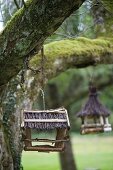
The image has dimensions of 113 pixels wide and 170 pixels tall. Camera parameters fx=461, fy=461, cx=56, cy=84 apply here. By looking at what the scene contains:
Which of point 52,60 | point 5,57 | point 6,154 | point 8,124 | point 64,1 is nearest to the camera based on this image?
point 64,1

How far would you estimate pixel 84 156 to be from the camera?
64.2 feet

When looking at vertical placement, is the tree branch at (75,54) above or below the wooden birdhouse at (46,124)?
above

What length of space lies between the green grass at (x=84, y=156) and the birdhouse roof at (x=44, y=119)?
408 inches

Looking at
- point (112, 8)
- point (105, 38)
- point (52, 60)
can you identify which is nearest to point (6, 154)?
point (52, 60)

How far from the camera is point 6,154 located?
16.3 ft

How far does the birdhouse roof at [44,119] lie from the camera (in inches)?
169

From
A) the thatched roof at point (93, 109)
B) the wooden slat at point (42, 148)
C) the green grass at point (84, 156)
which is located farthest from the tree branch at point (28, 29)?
the green grass at point (84, 156)

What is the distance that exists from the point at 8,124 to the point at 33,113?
107 centimetres

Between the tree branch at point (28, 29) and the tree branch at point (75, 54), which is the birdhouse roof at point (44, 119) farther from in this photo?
the tree branch at point (75, 54)

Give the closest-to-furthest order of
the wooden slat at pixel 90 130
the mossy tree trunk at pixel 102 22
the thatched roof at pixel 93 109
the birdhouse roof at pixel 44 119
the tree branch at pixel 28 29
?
the tree branch at pixel 28 29
the birdhouse roof at pixel 44 119
the mossy tree trunk at pixel 102 22
the wooden slat at pixel 90 130
the thatched roof at pixel 93 109

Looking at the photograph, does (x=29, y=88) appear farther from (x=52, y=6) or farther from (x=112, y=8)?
(x=52, y=6)

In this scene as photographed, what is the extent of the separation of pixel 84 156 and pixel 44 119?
15.6 m

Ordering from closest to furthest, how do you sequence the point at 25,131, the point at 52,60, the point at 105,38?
1. the point at 25,131
2. the point at 52,60
3. the point at 105,38

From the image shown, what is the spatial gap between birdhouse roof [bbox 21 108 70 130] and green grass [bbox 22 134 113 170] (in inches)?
408
